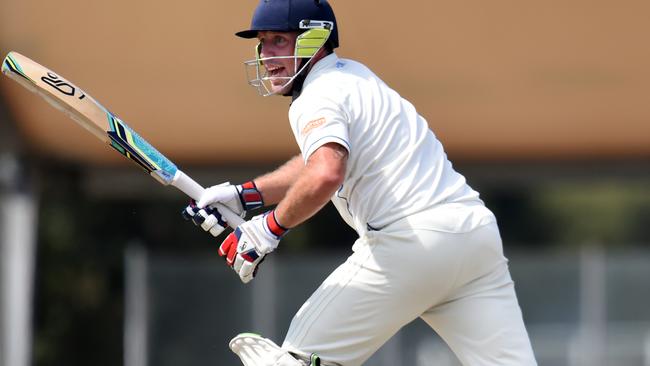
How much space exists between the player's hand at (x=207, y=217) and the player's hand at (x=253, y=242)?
371mm

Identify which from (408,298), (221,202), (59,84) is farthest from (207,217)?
(408,298)

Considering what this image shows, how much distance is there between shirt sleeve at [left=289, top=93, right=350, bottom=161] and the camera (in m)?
4.11

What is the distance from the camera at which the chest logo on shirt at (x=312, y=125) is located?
4.15 metres

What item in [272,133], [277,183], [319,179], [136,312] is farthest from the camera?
[136,312]

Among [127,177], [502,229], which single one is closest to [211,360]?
[127,177]

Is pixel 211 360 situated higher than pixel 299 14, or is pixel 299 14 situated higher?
pixel 299 14

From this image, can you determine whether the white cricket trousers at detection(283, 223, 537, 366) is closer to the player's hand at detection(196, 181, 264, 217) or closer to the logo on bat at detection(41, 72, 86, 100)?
the player's hand at detection(196, 181, 264, 217)

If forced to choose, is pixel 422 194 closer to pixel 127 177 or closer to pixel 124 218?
pixel 127 177

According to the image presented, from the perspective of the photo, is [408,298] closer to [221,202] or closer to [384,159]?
[384,159]

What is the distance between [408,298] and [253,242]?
55cm

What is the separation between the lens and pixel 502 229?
2250cm

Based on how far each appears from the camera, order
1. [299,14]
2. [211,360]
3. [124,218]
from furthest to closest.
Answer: [124,218]
[211,360]
[299,14]

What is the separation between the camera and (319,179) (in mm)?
4070

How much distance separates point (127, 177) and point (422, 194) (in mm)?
5789
